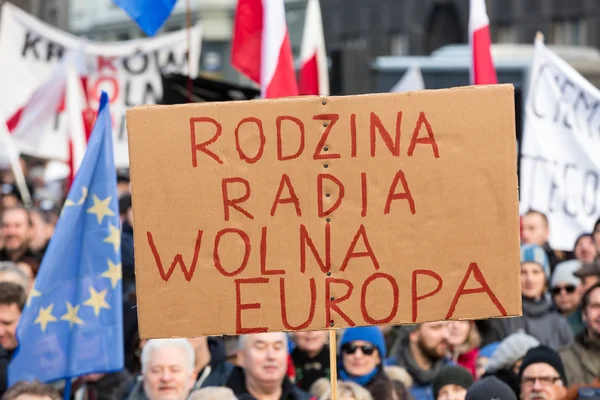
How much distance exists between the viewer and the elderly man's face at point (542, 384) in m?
6.86

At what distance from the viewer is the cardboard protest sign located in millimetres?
5090

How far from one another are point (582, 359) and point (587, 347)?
0.09 meters

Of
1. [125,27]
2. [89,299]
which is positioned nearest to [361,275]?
[89,299]

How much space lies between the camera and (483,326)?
9000 mm

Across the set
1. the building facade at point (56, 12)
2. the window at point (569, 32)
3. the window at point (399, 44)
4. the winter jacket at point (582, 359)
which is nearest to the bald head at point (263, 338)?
the winter jacket at point (582, 359)

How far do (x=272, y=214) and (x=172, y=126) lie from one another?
409 mm

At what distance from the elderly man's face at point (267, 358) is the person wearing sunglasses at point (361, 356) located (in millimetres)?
597

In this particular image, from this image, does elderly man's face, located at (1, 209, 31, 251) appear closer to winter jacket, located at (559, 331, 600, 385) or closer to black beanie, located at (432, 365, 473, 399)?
winter jacket, located at (559, 331, 600, 385)

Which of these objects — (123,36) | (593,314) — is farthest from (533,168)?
(123,36)

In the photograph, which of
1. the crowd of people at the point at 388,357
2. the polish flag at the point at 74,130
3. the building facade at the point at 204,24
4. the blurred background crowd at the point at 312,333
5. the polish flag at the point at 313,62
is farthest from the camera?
the building facade at the point at 204,24

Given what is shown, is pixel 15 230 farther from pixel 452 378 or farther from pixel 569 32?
pixel 569 32

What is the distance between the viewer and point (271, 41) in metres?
9.72

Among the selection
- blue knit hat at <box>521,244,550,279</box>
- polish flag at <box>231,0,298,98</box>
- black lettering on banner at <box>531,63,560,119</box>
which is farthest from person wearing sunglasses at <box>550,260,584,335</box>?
polish flag at <box>231,0,298,98</box>

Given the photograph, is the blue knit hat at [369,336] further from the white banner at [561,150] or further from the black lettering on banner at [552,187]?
the black lettering on banner at [552,187]
